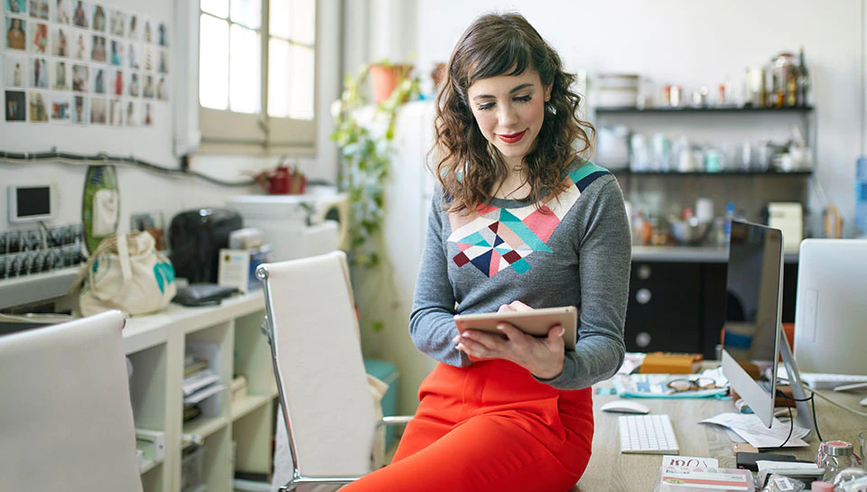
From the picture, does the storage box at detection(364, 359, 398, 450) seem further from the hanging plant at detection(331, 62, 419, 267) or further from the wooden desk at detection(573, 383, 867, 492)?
the wooden desk at detection(573, 383, 867, 492)

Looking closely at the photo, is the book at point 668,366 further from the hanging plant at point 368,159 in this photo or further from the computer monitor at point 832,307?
the hanging plant at point 368,159

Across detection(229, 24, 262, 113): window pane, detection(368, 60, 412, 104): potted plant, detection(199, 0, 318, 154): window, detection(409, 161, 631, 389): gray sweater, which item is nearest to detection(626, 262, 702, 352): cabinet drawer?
detection(368, 60, 412, 104): potted plant

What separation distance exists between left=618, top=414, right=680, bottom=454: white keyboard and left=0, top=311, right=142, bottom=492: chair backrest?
95 cm

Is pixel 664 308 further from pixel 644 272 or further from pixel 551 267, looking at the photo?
pixel 551 267

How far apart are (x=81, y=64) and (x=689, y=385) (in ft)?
6.83

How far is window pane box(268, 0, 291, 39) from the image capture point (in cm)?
384

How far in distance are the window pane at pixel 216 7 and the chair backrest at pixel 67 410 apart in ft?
7.04

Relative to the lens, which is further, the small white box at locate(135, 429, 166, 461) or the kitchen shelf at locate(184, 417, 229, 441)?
the kitchen shelf at locate(184, 417, 229, 441)

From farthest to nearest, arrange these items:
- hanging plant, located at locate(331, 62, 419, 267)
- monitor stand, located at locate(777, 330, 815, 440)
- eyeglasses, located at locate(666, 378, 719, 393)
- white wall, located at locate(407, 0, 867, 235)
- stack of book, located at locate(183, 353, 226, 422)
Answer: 1. white wall, located at locate(407, 0, 867, 235)
2. hanging plant, located at locate(331, 62, 419, 267)
3. stack of book, located at locate(183, 353, 226, 422)
4. eyeglasses, located at locate(666, 378, 719, 393)
5. monitor stand, located at locate(777, 330, 815, 440)

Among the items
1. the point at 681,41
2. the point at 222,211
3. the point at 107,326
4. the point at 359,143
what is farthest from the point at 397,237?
the point at 107,326

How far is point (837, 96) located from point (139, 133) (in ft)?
12.1

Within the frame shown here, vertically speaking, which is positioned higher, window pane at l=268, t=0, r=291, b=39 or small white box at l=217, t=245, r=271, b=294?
window pane at l=268, t=0, r=291, b=39

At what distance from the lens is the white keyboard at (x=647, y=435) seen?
1.60 meters

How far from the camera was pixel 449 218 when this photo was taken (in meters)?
1.70
